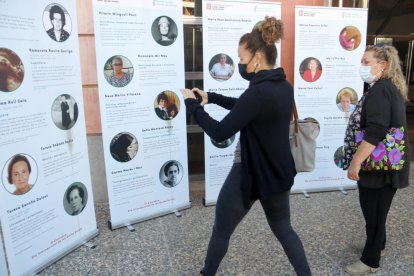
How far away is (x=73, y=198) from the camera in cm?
261

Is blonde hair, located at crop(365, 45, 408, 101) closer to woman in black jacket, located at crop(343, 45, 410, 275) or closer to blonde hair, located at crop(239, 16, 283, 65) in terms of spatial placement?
woman in black jacket, located at crop(343, 45, 410, 275)

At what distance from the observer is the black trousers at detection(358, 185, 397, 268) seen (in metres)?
2.20

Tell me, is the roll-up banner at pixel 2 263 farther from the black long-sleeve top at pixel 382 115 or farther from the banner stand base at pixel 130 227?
the black long-sleeve top at pixel 382 115

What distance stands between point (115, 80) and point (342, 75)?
2.22 m

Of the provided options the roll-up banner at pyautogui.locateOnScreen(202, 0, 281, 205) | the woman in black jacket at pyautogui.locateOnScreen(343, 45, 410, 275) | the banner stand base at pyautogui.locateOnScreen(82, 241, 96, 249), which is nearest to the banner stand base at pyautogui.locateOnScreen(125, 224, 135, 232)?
the banner stand base at pyautogui.locateOnScreen(82, 241, 96, 249)

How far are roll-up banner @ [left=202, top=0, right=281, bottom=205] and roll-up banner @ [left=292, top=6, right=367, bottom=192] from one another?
1.47 feet

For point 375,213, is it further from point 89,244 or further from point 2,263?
point 2,263

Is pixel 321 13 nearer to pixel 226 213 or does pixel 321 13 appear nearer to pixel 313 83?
pixel 313 83

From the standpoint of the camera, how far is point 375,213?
2.24 metres

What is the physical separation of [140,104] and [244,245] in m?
1.36

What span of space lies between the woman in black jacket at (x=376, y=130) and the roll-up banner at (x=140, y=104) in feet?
4.78

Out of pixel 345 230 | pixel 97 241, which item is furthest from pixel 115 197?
pixel 345 230

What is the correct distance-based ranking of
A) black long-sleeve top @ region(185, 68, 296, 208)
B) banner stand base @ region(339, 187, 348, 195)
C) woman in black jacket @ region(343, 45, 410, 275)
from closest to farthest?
black long-sleeve top @ region(185, 68, 296, 208), woman in black jacket @ region(343, 45, 410, 275), banner stand base @ region(339, 187, 348, 195)

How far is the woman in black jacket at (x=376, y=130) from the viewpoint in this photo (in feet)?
6.66
